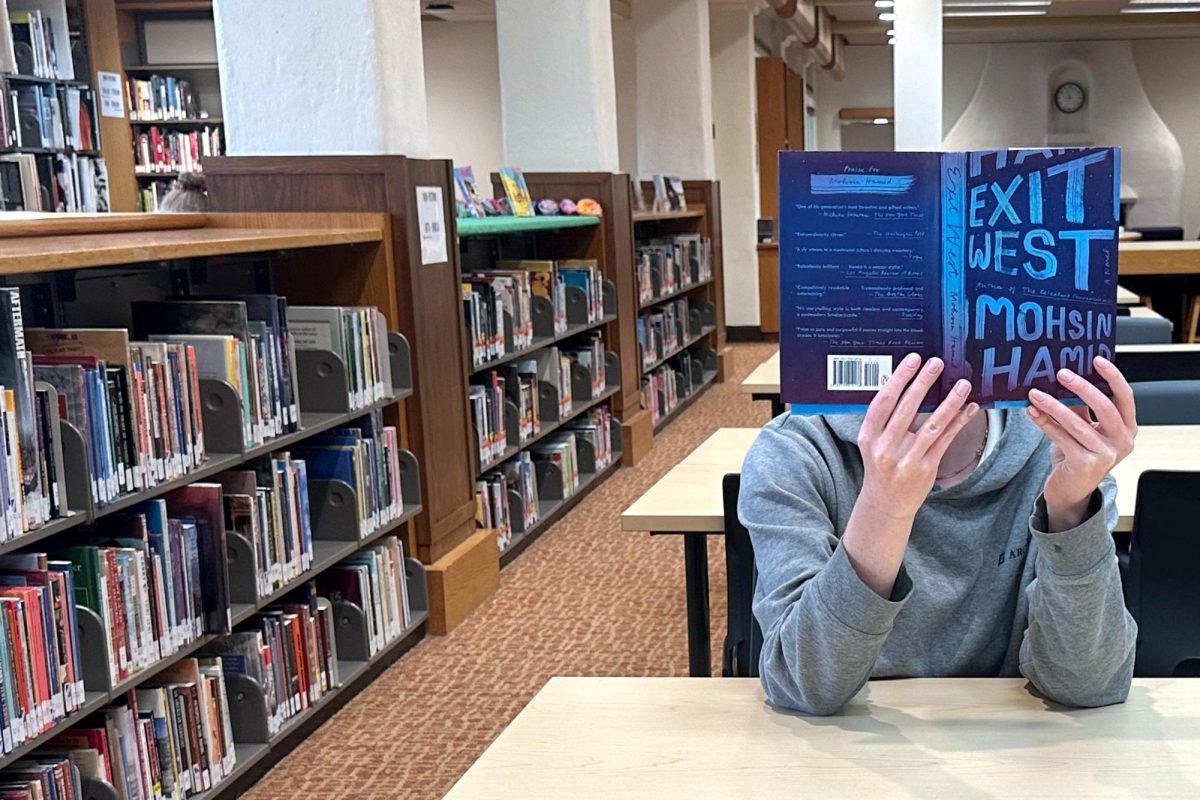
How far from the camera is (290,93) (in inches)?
148

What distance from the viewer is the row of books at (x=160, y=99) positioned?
9070 mm

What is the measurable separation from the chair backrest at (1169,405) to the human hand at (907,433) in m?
2.40

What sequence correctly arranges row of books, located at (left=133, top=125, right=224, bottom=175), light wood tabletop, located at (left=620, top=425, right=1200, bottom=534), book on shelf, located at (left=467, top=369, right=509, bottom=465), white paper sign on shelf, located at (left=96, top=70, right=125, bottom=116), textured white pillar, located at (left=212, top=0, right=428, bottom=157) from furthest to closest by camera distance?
1. row of books, located at (left=133, top=125, right=224, bottom=175)
2. white paper sign on shelf, located at (left=96, top=70, right=125, bottom=116)
3. book on shelf, located at (left=467, top=369, right=509, bottom=465)
4. textured white pillar, located at (left=212, top=0, right=428, bottom=157)
5. light wood tabletop, located at (left=620, top=425, right=1200, bottom=534)

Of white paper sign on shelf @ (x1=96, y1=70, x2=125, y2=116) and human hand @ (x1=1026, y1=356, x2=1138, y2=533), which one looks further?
white paper sign on shelf @ (x1=96, y1=70, x2=125, y2=116)

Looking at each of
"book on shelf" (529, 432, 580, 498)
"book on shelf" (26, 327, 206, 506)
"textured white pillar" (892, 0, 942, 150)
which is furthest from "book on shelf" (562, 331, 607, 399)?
"book on shelf" (26, 327, 206, 506)

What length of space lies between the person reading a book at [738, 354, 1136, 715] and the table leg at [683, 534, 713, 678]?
1.15m

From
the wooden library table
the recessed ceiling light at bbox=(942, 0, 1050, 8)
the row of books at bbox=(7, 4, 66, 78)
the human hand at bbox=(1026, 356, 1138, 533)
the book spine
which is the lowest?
the wooden library table

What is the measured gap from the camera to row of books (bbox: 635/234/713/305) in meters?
7.16

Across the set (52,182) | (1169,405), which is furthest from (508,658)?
(52,182)

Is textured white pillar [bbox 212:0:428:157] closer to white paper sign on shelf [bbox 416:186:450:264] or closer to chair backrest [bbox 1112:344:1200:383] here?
white paper sign on shelf [bbox 416:186:450:264]

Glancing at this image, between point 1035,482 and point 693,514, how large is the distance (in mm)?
1035

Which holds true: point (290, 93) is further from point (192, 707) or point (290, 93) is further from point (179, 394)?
point (192, 707)

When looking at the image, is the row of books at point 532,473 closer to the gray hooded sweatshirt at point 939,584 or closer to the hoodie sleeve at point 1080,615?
the gray hooded sweatshirt at point 939,584

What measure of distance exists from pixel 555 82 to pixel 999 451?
195 inches
